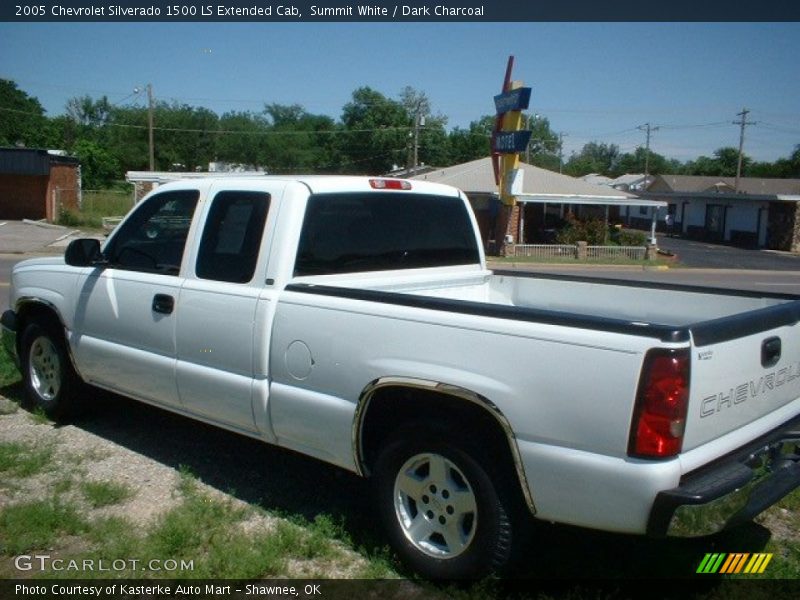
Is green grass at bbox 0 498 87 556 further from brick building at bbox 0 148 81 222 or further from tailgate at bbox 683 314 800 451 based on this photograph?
brick building at bbox 0 148 81 222

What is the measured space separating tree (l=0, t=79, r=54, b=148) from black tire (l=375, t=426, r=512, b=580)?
78511 millimetres

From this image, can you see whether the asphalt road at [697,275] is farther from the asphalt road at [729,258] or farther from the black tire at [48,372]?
the black tire at [48,372]

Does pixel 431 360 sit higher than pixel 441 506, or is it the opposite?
pixel 431 360

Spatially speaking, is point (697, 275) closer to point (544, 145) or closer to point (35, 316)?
point (35, 316)

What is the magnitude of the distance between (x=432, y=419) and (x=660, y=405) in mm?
1102

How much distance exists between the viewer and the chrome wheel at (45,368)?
6.03 m

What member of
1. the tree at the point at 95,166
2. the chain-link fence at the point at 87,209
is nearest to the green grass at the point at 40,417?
the chain-link fence at the point at 87,209

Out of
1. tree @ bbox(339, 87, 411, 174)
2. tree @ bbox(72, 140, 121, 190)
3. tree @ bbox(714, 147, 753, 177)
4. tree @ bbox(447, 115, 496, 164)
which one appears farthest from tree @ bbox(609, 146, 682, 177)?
tree @ bbox(72, 140, 121, 190)

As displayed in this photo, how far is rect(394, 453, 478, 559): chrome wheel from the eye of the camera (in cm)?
362

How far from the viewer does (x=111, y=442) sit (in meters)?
5.73

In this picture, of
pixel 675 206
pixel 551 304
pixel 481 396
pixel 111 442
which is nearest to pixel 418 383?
pixel 481 396

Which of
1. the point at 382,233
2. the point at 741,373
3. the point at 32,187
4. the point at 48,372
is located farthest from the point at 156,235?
the point at 32,187

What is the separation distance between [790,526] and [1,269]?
18.8 m

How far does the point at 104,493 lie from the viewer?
4664 millimetres
